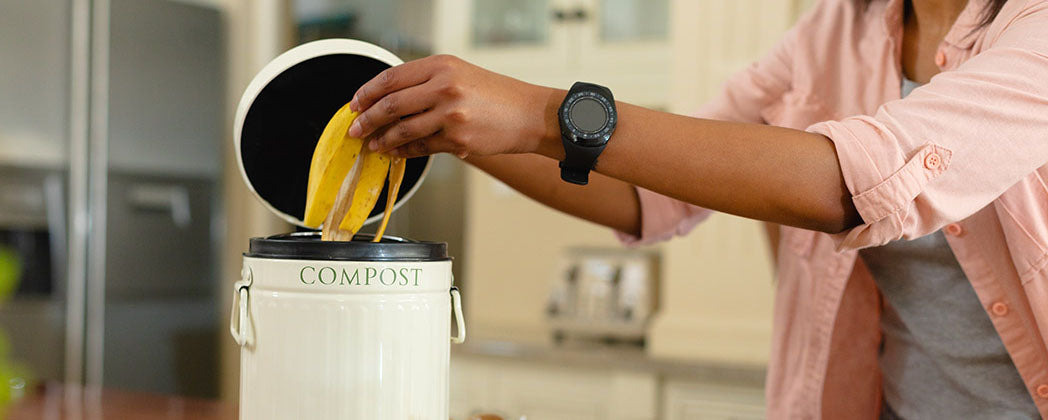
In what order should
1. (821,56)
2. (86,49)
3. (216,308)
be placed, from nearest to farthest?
(821,56)
(86,49)
(216,308)

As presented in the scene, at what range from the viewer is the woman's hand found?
2.12 ft

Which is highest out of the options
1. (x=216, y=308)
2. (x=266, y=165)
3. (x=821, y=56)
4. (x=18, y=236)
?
(x=821, y=56)

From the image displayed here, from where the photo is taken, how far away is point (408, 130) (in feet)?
2.19

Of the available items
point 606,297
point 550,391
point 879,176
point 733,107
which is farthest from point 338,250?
point 606,297

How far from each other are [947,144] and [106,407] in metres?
1.25

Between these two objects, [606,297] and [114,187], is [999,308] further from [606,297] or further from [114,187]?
[114,187]

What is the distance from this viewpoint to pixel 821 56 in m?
1.07

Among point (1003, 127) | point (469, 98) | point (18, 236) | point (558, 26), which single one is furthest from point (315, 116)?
point (18, 236)

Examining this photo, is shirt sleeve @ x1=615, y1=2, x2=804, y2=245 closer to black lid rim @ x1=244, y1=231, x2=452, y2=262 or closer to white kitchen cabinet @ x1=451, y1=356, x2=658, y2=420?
black lid rim @ x1=244, y1=231, x2=452, y2=262

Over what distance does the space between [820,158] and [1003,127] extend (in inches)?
5.9

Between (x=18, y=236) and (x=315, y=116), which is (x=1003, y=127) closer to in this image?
(x=315, y=116)

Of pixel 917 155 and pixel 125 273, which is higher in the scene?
pixel 917 155

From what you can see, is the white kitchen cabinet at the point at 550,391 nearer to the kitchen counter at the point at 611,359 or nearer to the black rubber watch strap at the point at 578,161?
the kitchen counter at the point at 611,359

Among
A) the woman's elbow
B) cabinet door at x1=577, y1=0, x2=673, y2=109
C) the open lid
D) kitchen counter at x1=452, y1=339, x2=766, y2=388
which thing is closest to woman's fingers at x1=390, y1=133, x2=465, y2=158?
the open lid
